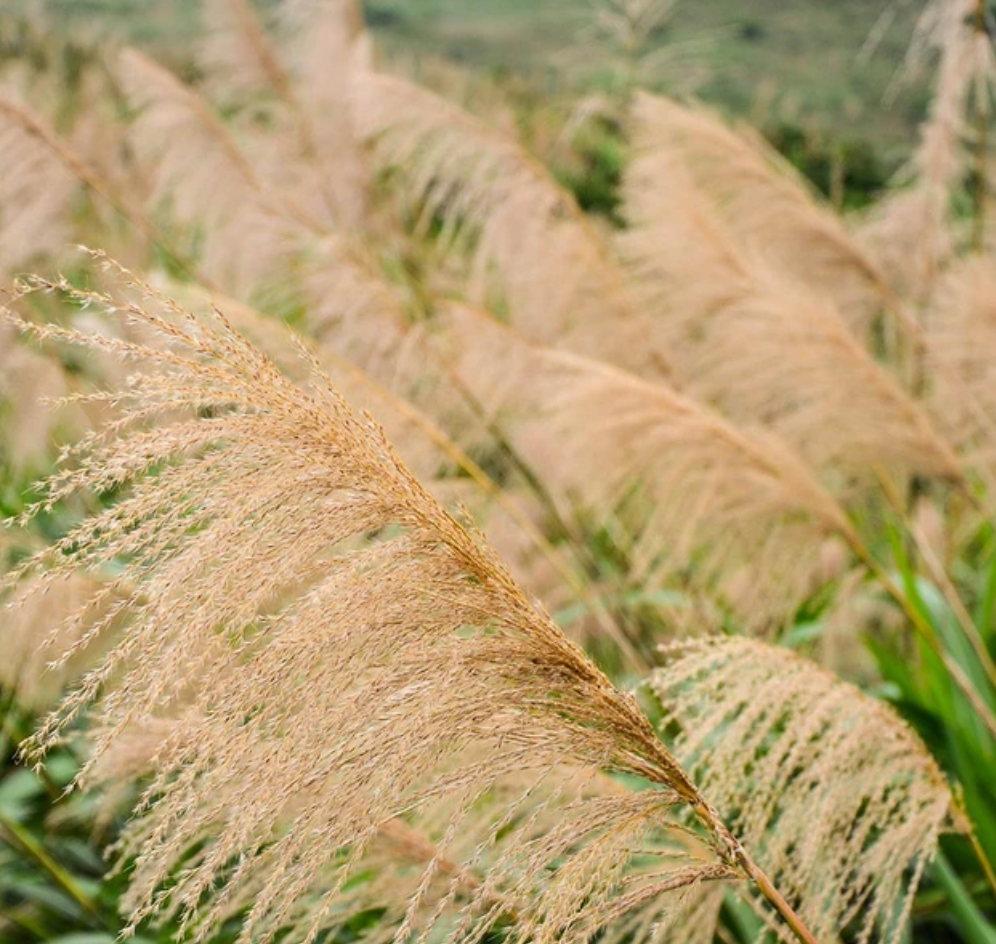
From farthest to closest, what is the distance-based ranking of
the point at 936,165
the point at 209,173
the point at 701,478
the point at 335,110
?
the point at 335,110 → the point at 936,165 → the point at 209,173 → the point at 701,478

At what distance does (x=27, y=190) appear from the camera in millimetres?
3438

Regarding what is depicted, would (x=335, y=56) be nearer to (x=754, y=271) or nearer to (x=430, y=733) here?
(x=754, y=271)

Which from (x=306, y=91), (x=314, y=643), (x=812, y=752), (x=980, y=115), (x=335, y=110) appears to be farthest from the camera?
(x=306, y=91)

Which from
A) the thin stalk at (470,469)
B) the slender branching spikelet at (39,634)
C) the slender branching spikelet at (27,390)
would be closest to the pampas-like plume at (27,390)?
the slender branching spikelet at (27,390)

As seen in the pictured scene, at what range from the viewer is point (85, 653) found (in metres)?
2.50

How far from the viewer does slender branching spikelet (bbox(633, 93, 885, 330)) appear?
3439mm

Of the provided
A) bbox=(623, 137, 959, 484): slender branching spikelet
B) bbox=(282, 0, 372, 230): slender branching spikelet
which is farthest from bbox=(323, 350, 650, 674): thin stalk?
bbox=(282, 0, 372, 230): slender branching spikelet

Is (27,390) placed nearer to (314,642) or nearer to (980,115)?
(314,642)

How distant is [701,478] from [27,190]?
2.65m

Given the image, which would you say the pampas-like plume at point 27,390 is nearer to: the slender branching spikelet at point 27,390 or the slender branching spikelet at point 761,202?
the slender branching spikelet at point 27,390

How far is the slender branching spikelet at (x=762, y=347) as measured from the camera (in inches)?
105

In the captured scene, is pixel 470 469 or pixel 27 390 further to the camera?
pixel 27 390

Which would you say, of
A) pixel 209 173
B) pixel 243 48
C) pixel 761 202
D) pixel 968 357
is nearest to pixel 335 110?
pixel 243 48

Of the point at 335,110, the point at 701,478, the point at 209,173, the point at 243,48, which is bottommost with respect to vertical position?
the point at 701,478
